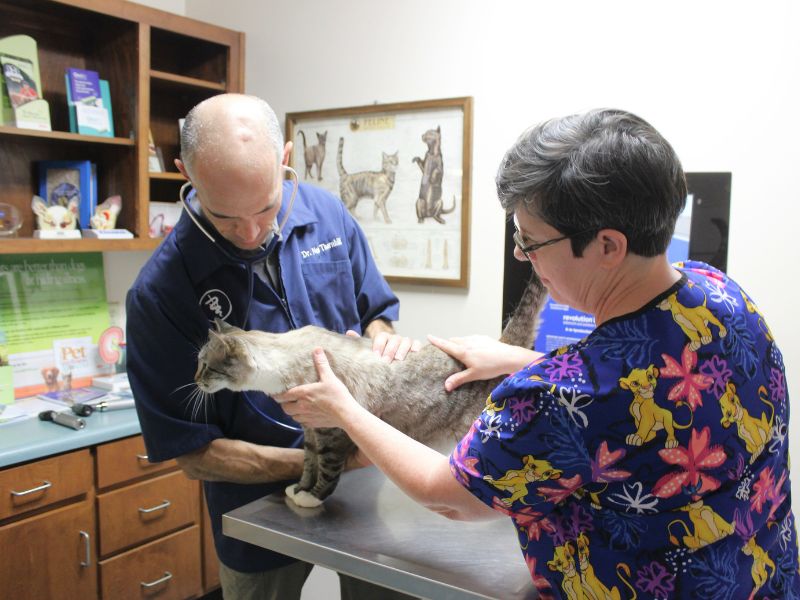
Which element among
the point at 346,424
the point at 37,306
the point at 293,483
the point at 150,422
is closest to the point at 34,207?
the point at 37,306

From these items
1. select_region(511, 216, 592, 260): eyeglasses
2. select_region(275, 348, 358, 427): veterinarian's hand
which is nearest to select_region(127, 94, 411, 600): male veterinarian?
select_region(275, 348, 358, 427): veterinarian's hand

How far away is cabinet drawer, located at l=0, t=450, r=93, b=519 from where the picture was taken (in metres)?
2.20

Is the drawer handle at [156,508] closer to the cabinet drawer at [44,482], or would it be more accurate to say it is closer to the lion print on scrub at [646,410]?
the cabinet drawer at [44,482]

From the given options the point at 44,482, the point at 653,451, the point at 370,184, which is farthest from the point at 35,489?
the point at 653,451

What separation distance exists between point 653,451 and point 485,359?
65 cm

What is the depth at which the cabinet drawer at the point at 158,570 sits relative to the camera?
2590mm

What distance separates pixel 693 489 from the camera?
2.78ft

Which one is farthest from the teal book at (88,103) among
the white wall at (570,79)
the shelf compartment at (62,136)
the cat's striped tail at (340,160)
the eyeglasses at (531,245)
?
the eyeglasses at (531,245)

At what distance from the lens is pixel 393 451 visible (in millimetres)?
1055

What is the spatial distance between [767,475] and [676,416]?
21 cm

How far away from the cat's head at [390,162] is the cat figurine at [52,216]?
1.34 metres

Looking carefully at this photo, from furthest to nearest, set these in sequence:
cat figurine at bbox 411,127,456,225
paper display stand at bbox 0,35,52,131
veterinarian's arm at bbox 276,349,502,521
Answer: cat figurine at bbox 411,127,456,225 < paper display stand at bbox 0,35,52,131 < veterinarian's arm at bbox 276,349,502,521

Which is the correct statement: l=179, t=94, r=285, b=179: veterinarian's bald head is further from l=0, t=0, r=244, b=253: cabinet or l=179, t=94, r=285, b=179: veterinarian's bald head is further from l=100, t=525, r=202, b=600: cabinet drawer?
l=100, t=525, r=202, b=600: cabinet drawer

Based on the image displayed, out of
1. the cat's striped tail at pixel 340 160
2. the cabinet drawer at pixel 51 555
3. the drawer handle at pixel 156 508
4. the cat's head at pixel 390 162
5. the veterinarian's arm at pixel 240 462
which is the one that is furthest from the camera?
the cat's striped tail at pixel 340 160
